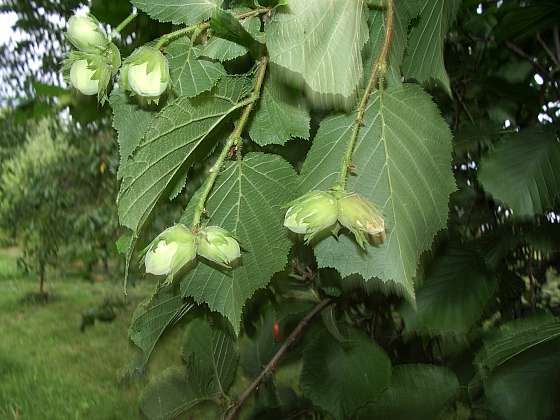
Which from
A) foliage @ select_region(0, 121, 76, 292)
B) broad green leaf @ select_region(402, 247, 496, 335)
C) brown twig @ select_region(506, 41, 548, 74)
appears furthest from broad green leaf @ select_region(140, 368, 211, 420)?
foliage @ select_region(0, 121, 76, 292)

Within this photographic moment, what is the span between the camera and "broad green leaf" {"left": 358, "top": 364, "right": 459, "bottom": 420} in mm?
969

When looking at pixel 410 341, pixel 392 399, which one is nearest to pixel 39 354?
pixel 410 341

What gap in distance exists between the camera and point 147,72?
409 mm

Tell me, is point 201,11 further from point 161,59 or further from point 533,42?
point 533,42

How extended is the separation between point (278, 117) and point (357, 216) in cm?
11

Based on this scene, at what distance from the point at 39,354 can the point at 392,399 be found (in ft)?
13.0

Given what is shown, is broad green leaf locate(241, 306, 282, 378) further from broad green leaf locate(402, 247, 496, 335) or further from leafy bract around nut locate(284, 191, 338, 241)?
leafy bract around nut locate(284, 191, 338, 241)

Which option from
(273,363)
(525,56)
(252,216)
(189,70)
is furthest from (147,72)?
(525,56)

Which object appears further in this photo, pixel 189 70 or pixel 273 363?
pixel 273 363

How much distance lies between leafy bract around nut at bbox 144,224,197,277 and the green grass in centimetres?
244

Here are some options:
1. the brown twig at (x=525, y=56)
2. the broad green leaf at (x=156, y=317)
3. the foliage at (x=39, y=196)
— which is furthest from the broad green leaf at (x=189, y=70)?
the foliage at (x=39, y=196)

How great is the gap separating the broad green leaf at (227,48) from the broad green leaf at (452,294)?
73 centimetres

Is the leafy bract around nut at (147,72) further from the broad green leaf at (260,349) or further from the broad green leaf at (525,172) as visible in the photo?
the broad green leaf at (260,349)

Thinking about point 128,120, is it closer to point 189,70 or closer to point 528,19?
point 189,70
